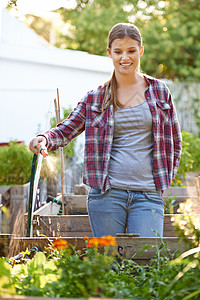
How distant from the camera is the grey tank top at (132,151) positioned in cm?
212

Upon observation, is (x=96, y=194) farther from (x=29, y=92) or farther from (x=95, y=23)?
(x=95, y=23)

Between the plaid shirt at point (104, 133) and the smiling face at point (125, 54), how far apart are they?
0.14m

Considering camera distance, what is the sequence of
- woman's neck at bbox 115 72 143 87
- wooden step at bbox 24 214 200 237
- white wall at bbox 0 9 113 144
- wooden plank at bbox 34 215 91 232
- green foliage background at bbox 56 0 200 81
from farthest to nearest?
green foliage background at bbox 56 0 200 81 < white wall at bbox 0 9 113 144 < wooden plank at bbox 34 215 91 232 < wooden step at bbox 24 214 200 237 < woman's neck at bbox 115 72 143 87

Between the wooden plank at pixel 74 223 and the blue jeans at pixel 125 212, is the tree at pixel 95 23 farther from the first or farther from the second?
the blue jeans at pixel 125 212

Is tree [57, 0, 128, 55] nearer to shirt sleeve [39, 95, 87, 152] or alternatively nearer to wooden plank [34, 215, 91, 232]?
wooden plank [34, 215, 91, 232]

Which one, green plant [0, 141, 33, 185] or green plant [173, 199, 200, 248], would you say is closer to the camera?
green plant [173, 199, 200, 248]

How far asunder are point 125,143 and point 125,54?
1.40 ft

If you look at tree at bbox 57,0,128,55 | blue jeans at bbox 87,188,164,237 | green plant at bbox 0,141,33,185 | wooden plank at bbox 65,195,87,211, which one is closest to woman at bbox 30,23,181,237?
blue jeans at bbox 87,188,164,237

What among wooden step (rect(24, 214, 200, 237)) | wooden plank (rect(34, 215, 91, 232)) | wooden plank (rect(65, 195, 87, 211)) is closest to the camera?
wooden step (rect(24, 214, 200, 237))

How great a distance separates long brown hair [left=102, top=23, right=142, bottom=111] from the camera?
220 centimetres

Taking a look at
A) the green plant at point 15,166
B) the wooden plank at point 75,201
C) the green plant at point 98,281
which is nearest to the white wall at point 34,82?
the green plant at point 15,166

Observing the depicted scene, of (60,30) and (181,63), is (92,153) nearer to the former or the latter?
(181,63)

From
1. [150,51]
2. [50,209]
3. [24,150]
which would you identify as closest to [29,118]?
[24,150]

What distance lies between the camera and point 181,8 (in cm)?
1573
